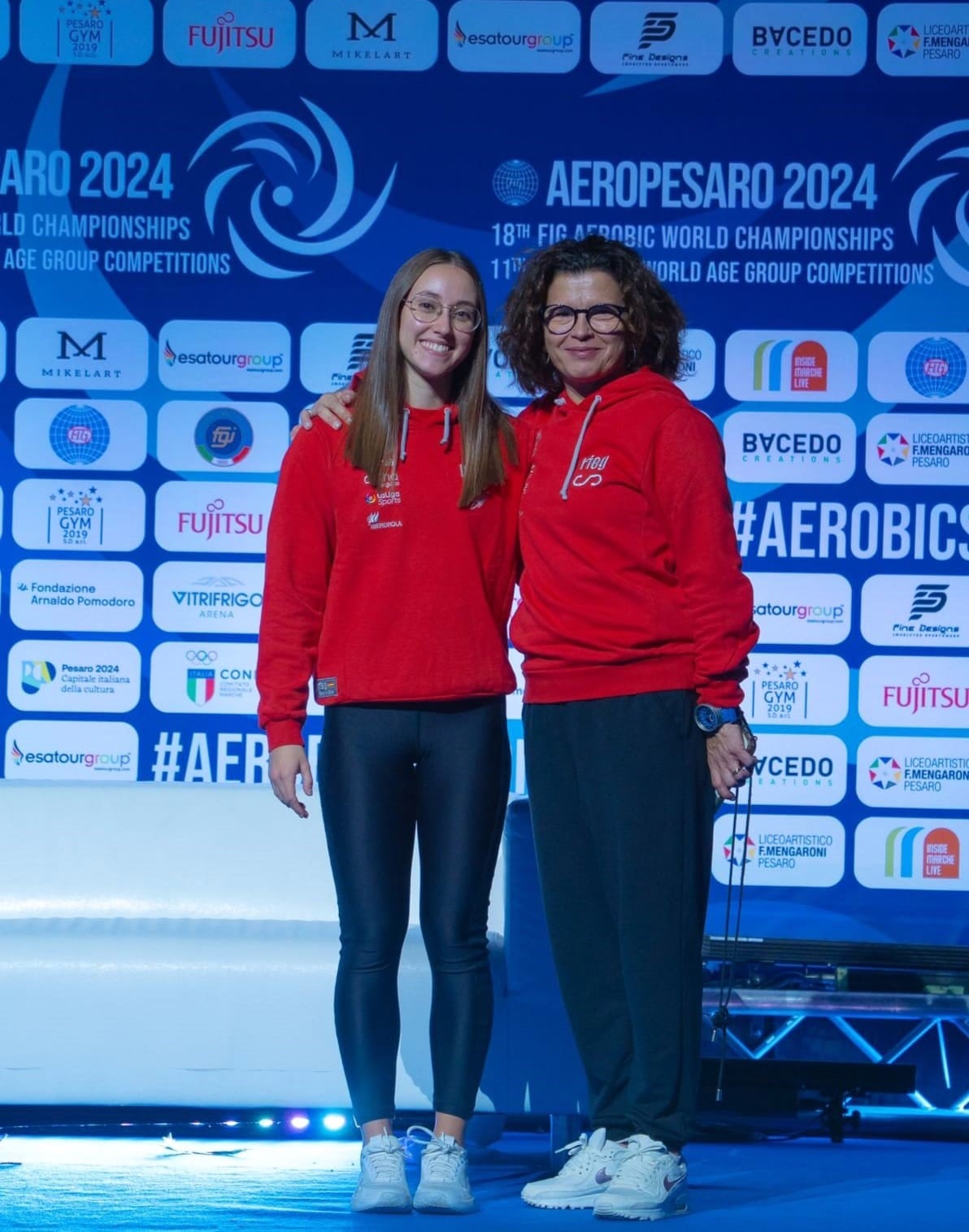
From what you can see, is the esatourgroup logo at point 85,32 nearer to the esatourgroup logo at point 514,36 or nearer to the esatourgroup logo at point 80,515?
the esatourgroup logo at point 514,36

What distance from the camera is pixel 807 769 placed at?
13.0 feet

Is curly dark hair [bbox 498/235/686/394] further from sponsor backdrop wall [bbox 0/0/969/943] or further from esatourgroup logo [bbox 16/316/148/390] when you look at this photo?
esatourgroup logo [bbox 16/316/148/390]

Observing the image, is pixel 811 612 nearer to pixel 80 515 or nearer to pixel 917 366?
pixel 917 366

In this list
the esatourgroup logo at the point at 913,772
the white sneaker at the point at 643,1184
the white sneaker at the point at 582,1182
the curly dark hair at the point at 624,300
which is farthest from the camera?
the esatourgroup logo at the point at 913,772

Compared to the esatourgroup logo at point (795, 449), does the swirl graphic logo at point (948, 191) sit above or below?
above

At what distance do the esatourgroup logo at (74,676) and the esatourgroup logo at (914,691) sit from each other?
200 centimetres

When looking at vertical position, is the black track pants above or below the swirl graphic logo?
below

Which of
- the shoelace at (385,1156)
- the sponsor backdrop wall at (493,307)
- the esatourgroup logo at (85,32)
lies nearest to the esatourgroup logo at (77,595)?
the sponsor backdrop wall at (493,307)

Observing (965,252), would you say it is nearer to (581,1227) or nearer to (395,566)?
(395,566)

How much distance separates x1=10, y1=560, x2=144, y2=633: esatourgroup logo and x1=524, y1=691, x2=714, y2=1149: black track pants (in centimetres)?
204

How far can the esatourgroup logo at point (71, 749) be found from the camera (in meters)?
4.01

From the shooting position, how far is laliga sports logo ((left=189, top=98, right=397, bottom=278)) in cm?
400

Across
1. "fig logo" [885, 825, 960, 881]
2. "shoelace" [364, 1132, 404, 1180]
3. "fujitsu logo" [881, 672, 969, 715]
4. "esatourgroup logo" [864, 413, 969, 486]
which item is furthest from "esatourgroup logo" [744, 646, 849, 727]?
"shoelace" [364, 1132, 404, 1180]

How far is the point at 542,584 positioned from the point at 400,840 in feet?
1.48
